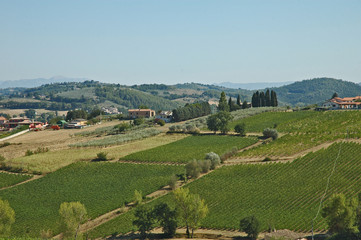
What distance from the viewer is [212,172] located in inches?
3014

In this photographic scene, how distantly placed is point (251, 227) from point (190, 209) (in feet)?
27.6

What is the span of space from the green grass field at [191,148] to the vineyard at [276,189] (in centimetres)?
1426

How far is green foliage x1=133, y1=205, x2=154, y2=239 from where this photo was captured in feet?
169

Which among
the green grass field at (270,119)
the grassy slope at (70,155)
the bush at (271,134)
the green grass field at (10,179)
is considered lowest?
the green grass field at (10,179)

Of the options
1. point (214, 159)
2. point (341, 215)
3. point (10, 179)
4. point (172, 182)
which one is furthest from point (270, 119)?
point (341, 215)

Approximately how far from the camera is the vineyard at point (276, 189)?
53250 millimetres

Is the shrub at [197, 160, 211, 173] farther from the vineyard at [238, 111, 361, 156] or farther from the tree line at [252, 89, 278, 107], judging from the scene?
the tree line at [252, 89, 278, 107]

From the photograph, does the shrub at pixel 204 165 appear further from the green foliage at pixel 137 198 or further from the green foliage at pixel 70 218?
the green foliage at pixel 70 218

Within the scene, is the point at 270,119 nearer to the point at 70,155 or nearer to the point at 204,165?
the point at 204,165

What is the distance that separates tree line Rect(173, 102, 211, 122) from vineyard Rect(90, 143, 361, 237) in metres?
81.6

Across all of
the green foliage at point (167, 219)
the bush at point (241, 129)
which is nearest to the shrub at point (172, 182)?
the green foliage at point (167, 219)

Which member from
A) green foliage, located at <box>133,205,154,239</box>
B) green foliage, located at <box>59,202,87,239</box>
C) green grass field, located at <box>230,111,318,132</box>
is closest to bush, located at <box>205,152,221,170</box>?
green foliage, located at <box>133,205,154,239</box>

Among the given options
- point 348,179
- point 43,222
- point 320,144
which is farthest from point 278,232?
point 320,144

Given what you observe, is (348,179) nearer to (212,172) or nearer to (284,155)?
(284,155)
